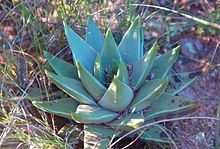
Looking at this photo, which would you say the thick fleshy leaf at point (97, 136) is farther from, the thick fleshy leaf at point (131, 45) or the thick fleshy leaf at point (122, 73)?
the thick fleshy leaf at point (131, 45)

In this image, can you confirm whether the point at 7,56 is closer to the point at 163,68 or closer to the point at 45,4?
the point at 45,4

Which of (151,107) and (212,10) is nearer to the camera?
(151,107)

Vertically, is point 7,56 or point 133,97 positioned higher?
point 7,56

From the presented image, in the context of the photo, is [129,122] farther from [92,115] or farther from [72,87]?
[72,87]

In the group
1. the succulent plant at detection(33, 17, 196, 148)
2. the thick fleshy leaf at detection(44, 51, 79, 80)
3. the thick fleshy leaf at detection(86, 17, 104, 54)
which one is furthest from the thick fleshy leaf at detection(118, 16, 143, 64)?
the thick fleshy leaf at detection(44, 51, 79, 80)

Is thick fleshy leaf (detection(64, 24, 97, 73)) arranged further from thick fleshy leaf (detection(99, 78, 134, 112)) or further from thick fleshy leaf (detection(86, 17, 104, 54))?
thick fleshy leaf (detection(99, 78, 134, 112))

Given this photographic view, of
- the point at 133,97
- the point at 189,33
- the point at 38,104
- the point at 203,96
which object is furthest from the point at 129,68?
the point at 189,33
